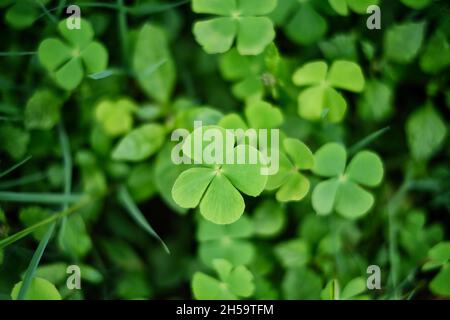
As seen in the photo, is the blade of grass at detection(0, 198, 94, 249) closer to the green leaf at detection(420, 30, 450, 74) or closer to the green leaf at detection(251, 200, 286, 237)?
the green leaf at detection(251, 200, 286, 237)

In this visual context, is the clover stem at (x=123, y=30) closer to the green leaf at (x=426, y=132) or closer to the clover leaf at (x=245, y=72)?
the clover leaf at (x=245, y=72)

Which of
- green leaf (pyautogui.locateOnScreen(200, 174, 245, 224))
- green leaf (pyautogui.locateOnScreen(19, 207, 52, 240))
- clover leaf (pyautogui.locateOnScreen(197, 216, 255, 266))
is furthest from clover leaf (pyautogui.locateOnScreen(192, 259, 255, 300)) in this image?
green leaf (pyautogui.locateOnScreen(19, 207, 52, 240))

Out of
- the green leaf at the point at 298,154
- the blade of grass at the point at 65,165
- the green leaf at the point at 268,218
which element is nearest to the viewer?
the green leaf at the point at 298,154

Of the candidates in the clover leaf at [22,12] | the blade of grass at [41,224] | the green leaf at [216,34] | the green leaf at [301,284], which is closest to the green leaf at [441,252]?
the green leaf at [301,284]

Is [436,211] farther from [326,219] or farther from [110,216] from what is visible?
[110,216]
